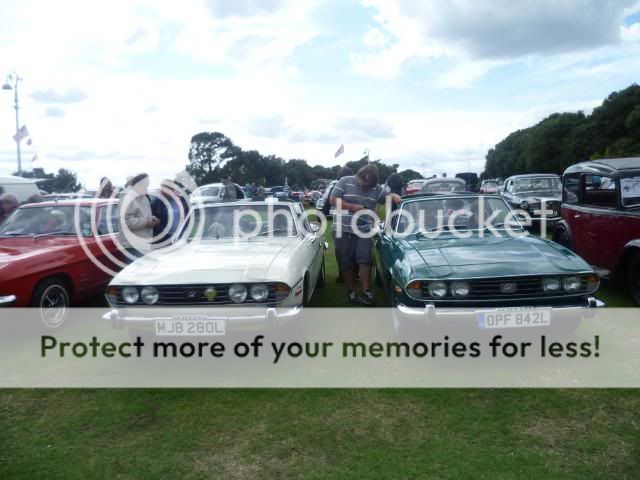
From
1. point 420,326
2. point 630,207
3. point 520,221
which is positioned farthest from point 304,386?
point 630,207

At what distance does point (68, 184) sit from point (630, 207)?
6200 centimetres

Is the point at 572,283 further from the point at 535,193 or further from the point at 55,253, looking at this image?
the point at 535,193

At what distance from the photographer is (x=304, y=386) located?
416 cm

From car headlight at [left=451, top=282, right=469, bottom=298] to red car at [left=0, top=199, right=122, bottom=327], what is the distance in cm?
419

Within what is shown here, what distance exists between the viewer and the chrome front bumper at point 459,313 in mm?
4293

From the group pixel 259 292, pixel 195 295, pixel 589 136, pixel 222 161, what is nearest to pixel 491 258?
pixel 259 292

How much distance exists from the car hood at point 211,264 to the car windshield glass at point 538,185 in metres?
12.3

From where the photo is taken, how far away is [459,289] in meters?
4.38

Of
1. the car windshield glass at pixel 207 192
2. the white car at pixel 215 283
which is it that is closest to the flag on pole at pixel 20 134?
the car windshield glass at pixel 207 192

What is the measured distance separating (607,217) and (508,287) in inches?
124

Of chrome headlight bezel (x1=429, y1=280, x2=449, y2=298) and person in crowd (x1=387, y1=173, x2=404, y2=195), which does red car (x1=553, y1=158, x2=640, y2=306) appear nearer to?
chrome headlight bezel (x1=429, y1=280, x2=449, y2=298)

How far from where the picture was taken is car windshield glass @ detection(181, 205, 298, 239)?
605 centimetres

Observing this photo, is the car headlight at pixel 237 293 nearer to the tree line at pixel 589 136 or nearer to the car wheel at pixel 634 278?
the car wheel at pixel 634 278

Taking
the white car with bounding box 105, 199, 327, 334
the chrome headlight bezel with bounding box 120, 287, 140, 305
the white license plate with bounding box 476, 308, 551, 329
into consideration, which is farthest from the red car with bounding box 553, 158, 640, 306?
the chrome headlight bezel with bounding box 120, 287, 140, 305
